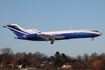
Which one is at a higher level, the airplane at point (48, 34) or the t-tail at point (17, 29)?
the t-tail at point (17, 29)

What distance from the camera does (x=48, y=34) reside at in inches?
2790

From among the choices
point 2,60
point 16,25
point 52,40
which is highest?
point 16,25

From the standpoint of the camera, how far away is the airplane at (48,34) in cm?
6794

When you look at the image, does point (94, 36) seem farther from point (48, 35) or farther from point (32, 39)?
point (32, 39)

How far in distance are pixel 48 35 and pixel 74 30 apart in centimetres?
984

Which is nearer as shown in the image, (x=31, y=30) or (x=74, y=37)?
(x=74, y=37)

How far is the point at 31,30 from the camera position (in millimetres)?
74688

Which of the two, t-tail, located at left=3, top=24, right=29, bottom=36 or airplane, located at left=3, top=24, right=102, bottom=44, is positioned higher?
t-tail, located at left=3, top=24, right=29, bottom=36

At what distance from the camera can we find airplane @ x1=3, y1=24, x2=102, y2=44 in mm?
67938

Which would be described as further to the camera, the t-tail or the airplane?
the t-tail

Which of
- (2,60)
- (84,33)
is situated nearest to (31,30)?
(84,33)

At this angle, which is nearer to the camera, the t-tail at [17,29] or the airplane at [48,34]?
the airplane at [48,34]

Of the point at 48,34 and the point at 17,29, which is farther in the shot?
the point at 17,29

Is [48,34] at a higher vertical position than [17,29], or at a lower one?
lower
